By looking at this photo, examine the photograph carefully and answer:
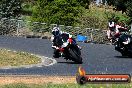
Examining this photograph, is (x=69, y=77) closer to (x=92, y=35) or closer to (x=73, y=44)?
(x=73, y=44)

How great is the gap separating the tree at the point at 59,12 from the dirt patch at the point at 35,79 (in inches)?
1033

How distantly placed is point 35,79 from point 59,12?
90.9 ft

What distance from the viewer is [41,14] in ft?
144

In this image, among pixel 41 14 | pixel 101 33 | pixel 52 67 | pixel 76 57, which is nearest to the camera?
pixel 52 67

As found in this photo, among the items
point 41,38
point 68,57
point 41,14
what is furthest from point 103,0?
point 68,57

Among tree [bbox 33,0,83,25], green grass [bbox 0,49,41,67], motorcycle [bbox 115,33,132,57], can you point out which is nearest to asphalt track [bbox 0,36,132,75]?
motorcycle [bbox 115,33,132,57]

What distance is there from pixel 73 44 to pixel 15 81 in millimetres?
7655

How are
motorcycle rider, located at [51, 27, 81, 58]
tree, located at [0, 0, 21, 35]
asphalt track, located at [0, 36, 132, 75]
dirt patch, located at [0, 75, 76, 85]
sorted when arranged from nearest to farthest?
dirt patch, located at [0, 75, 76, 85], asphalt track, located at [0, 36, 132, 75], motorcycle rider, located at [51, 27, 81, 58], tree, located at [0, 0, 21, 35]

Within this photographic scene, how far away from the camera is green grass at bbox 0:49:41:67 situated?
20792 mm

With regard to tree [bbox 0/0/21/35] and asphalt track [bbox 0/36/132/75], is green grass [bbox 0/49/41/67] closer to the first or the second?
asphalt track [bbox 0/36/132/75]

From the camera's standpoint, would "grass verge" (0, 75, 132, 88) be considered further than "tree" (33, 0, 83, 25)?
No

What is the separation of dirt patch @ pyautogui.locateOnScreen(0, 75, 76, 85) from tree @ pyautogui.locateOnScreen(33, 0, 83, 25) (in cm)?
2624

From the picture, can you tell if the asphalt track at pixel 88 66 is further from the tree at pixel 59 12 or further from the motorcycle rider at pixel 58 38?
the tree at pixel 59 12

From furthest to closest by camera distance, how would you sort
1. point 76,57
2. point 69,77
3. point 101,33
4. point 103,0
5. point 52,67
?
point 103,0 → point 101,33 → point 76,57 → point 52,67 → point 69,77
